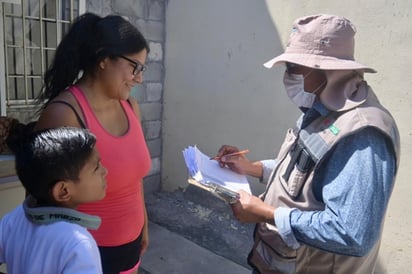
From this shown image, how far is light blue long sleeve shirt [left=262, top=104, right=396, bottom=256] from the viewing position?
3.46ft

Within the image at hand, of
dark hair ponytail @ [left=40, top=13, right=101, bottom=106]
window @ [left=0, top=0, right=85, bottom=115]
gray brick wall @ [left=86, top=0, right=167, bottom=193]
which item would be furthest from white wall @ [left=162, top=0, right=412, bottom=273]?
dark hair ponytail @ [left=40, top=13, right=101, bottom=106]

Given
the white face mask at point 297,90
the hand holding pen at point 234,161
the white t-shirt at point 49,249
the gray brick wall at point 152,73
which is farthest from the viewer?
the gray brick wall at point 152,73

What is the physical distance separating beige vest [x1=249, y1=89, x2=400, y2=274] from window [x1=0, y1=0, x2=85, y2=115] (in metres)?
2.18

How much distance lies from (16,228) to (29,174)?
17 cm

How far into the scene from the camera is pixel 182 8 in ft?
12.8

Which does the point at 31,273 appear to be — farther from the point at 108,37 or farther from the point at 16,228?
the point at 108,37

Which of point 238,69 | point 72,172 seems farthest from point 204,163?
point 238,69

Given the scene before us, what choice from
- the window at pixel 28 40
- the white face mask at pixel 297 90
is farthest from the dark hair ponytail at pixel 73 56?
the window at pixel 28 40

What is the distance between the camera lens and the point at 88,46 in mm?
1546

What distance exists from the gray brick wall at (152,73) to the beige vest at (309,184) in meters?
2.73

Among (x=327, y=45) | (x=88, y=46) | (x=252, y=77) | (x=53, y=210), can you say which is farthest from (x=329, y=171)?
(x=252, y=77)

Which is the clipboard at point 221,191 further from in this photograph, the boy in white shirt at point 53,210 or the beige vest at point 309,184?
the boy in white shirt at point 53,210

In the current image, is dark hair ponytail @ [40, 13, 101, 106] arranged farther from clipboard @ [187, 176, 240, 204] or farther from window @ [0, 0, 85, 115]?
window @ [0, 0, 85, 115]

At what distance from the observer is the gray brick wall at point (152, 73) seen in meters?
3.72
